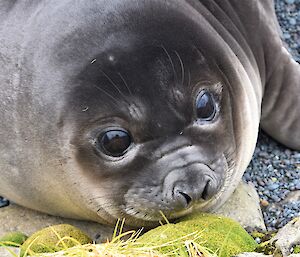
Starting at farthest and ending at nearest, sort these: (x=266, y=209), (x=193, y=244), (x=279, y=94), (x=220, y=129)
Answer: (x=279, y=94) < (x=266, y=209) < (x=220, y=129) < (x=193, y=244)

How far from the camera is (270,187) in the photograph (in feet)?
15.5

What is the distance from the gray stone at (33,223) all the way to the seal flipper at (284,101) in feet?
4.59

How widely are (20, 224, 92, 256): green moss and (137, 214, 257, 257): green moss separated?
14.6 inches

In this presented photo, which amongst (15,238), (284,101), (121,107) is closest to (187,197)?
(121,107)

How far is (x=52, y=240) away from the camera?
370cm

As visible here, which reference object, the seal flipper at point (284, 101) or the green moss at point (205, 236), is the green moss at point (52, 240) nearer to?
the green moss at point (205, 236)

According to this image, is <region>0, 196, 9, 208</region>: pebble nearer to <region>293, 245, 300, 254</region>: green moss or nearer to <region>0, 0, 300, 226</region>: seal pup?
<region>0, 0, 300, 226</region>: seal pup

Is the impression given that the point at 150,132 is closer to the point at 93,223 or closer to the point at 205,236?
the point at 205,236

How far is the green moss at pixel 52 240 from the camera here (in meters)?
3.52

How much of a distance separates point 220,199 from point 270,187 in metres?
0.59

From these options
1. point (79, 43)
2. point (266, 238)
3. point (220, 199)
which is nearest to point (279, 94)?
point (220, 199)

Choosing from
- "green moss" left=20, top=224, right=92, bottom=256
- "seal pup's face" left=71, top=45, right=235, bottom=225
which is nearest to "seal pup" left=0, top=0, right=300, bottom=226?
"seal pup's face" left=71, top=45, right=235, bottom=225

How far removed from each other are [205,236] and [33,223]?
137 cm

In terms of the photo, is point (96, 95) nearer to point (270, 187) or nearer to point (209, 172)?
point (209, 172)
